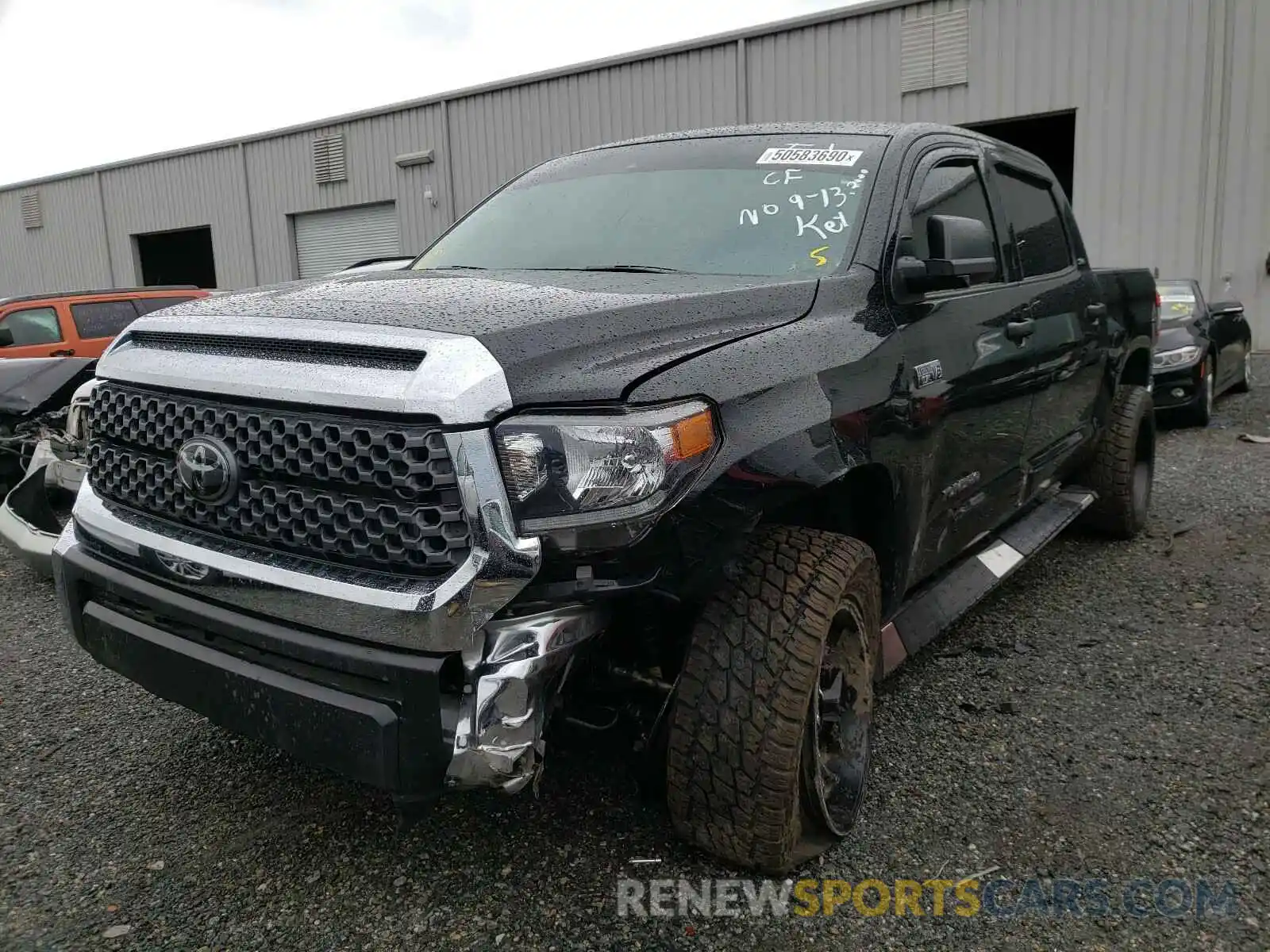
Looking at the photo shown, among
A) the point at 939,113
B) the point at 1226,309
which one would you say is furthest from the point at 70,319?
the point at 1226,309

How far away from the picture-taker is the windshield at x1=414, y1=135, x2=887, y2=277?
2822 millimetres

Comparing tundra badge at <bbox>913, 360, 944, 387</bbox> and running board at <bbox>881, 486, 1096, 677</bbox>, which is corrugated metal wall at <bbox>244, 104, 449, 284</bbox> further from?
tundra badge at <bbox>913, 360, 944, 387</bbox>

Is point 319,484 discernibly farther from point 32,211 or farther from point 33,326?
point 32,211

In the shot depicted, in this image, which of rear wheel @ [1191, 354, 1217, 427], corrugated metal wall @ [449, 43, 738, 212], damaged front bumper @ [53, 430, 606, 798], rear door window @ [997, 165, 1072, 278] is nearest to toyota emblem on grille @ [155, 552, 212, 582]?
damaged front bumper @ [53, 430, 606, 798]

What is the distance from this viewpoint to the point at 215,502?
2.12 meters

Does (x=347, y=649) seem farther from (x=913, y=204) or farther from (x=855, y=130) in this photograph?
(x=855, y=130)

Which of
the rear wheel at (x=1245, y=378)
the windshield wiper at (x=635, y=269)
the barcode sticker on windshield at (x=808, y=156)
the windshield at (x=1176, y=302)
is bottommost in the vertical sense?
the rear wheel at (x=1245, y=378)

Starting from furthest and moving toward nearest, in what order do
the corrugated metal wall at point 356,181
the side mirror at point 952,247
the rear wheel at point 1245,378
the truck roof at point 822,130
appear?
the corrugated metal wall at point 356,181 < the rear wheel at point 1245,378 < the truck roof at point 822,130 < the side mirror at point 952,247

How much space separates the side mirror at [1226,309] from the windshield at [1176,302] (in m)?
0.55

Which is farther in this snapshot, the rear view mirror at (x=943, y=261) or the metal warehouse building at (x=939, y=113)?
the metal warehouse building at (x=939, y=113)

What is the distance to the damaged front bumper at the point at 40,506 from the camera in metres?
4.07

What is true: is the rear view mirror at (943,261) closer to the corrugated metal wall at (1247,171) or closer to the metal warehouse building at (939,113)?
the metal warehouse building at (939,113)

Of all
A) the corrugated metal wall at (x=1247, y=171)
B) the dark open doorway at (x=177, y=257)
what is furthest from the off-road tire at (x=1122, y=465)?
the dark open doorway at (x=177, y=257)

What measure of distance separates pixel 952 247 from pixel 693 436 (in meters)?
1.19
